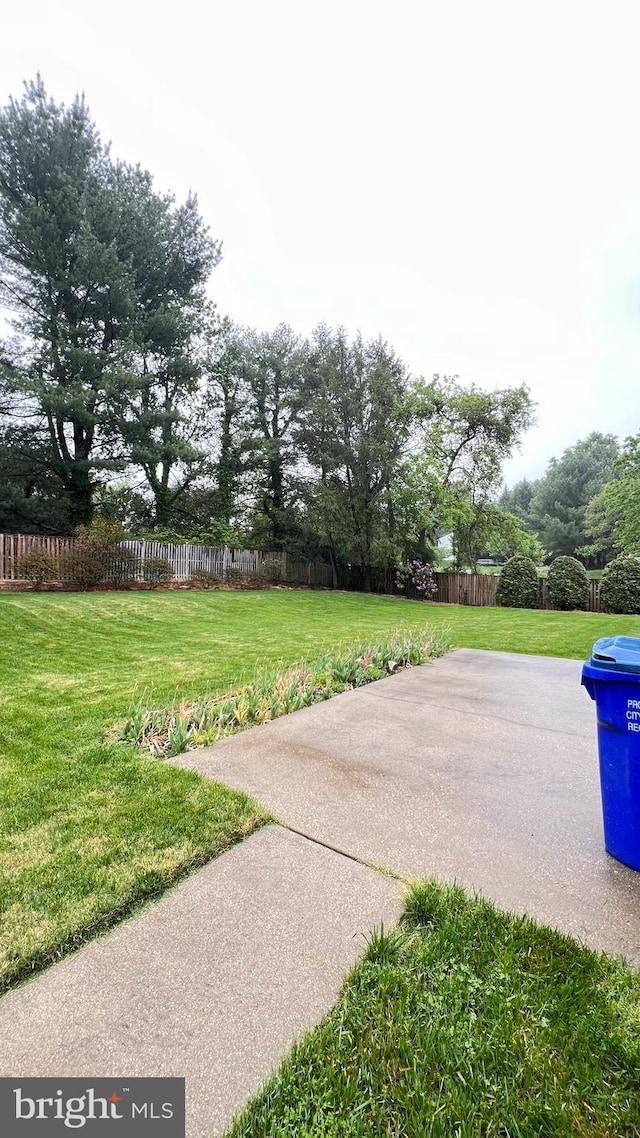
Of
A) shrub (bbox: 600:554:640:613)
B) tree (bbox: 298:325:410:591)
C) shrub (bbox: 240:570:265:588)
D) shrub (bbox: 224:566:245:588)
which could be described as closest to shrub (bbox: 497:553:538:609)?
shrub (bbox: 600:554:640:613)

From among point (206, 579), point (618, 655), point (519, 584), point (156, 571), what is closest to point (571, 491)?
point (519, 584)

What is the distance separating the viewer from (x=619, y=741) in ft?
5.71

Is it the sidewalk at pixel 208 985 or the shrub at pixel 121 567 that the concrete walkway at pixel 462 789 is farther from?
the shrub at pixel 121 567

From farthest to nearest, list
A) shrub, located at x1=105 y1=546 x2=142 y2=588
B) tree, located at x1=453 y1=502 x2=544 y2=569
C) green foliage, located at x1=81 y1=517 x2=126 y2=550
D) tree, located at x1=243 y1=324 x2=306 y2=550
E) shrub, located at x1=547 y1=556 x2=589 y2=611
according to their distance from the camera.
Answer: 1. tree, located at x1=243 y1=324 x2=306 y2=550
2. tree, located at x1=453 y1=502 x2=544 y2=569
3. shrub, located at x1=547 y1=556 x2=589 y2=611
4. shrub, located at x1=105 y1=546 x2=142 y2=588
5. green foliage, located at x1=81 y1=517 x2=126 y2=550

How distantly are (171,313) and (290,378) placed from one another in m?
5.03

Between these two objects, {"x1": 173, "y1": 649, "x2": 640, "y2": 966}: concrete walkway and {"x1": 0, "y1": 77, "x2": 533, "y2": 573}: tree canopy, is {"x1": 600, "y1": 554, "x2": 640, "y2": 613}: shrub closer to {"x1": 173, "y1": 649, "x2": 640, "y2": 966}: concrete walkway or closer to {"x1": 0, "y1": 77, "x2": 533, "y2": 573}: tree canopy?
{"x1": 0, "y1": 77, "x2": 533, "y2": 573}: tree canopy

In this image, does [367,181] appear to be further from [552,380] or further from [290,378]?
[552,380]

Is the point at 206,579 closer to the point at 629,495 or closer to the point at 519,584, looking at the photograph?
the point at 519,584

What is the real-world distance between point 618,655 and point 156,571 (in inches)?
561

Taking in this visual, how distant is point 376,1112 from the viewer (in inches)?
37.9

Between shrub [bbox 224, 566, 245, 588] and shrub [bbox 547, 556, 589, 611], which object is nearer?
shrub [bbox 547, 556, 589, 611]

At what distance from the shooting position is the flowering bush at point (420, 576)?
16.6 meters

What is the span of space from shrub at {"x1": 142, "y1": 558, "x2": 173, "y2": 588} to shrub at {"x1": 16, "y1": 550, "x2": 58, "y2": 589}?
2.65 metres

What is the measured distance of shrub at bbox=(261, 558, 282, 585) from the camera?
1778 cm
